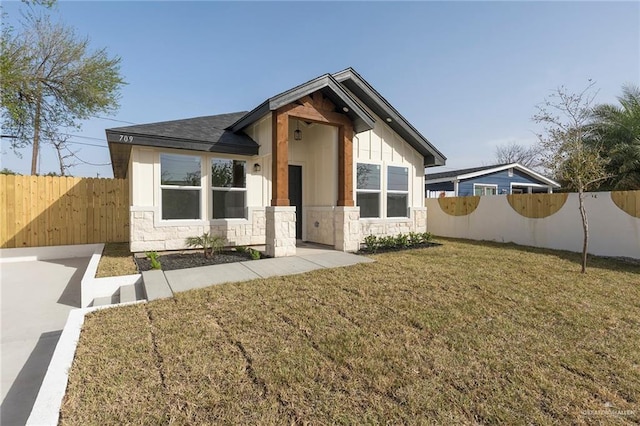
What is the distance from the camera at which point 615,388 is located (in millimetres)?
2426

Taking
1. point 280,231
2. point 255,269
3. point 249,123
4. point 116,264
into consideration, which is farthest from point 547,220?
point 116,264

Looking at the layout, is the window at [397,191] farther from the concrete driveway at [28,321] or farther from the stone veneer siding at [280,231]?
the concrete driveway at [28,321]

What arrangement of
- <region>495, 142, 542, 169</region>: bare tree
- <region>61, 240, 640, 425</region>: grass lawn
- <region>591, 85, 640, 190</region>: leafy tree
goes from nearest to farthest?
<region>61, 240, 640, 425</region>: grass lawn
<region>591, 85, 640, 190</region>: leafy tree
<region>495, 142, 542, 169</region>: bare tree

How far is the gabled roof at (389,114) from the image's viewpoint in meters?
8.54

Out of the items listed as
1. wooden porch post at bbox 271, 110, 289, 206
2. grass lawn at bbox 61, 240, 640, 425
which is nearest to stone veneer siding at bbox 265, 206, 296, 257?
wooden porch post at bbox 271, 110, 289, 206

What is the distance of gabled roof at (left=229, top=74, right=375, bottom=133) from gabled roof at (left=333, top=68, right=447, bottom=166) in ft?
2.81

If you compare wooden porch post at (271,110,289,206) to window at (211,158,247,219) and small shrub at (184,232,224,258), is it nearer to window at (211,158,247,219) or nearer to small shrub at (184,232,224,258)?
small shrub at (184,232,224,258)

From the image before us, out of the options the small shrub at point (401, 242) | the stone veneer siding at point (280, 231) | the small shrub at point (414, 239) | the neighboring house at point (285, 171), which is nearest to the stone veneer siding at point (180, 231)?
the neighboring house at point (285, 171)

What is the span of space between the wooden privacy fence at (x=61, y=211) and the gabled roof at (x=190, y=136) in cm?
421

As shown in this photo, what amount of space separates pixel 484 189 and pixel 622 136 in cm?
687

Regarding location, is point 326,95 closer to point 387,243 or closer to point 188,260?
point 387,243

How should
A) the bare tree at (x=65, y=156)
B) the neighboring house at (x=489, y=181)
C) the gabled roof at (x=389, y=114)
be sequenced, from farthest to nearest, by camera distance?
the bare tree at (x=65, y=156) < the neighboring house at (x=489, y=181) < the gabled roof at (x=389, y=114)

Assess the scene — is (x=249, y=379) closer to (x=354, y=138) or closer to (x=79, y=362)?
(x=79, y=362)

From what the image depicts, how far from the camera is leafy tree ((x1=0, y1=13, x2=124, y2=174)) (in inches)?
504
